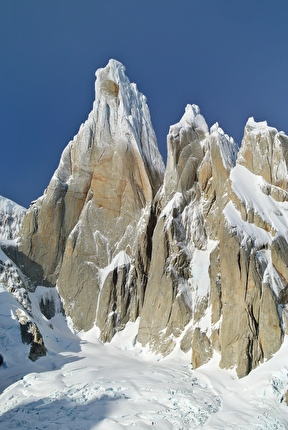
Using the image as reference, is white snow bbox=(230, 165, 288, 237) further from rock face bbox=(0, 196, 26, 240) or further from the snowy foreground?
rock face bbox=(0, 196, 26, 240)

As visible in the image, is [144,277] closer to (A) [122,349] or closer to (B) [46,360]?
(A) [122,349]

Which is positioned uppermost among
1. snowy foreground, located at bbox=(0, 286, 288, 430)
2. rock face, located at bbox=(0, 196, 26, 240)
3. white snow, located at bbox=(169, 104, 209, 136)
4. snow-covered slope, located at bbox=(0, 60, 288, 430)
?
white snow, located at bbox=(169, 104, 209, 136)

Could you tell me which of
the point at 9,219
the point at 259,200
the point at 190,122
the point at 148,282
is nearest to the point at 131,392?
the point at 148,282

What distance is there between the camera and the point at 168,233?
49.9 m

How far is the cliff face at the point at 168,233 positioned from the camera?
Result: 39562 millimetres

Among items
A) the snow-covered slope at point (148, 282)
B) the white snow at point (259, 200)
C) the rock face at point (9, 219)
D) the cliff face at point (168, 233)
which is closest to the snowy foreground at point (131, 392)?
the snow-covered slope at point (148, 282)

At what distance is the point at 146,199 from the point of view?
58.9 metres

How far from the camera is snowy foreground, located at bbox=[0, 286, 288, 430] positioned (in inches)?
1166

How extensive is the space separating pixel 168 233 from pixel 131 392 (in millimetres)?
19800

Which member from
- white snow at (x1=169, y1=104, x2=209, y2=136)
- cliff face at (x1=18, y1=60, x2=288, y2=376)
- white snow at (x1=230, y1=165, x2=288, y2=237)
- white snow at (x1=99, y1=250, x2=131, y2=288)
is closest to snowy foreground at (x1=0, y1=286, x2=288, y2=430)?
cliff face at (x1=18, y1=60, x2=288, y2=376)

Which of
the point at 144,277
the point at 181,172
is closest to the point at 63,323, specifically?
the point at 144,277

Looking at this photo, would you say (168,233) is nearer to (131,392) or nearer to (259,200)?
(259,200)

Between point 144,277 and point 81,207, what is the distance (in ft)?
45.2

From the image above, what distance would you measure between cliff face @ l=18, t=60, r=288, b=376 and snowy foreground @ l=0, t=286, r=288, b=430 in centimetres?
255
